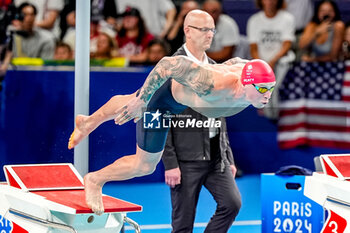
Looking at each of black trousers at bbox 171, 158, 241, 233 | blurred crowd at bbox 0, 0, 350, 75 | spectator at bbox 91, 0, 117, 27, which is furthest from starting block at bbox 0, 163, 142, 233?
spectator at bbox 91, 0, 117, 27

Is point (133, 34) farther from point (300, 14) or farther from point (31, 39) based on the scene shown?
point (300, 14)

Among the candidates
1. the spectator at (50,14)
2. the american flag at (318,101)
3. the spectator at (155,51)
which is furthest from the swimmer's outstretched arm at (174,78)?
the american flag at (318,101)

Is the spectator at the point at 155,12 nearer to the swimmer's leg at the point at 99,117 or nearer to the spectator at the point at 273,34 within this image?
the spectator at the point at 273,34

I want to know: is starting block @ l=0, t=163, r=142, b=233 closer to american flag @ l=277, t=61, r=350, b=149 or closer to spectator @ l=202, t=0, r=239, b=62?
spectator @ l=202, t=0, r=239, b=62

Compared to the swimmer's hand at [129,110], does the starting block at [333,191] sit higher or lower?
lower

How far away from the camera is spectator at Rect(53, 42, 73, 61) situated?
8.09m

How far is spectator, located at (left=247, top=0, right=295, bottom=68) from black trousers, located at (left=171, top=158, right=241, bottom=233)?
11.1ft

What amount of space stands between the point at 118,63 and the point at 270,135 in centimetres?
273

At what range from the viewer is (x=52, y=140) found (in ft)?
20.1

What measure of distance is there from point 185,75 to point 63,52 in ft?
12.7

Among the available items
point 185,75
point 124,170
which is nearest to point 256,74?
point 185,75

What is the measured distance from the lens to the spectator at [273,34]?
28.9 feet

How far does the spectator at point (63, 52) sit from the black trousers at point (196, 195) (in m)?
2.94

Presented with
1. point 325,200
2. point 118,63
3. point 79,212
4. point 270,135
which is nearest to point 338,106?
point 270,135
